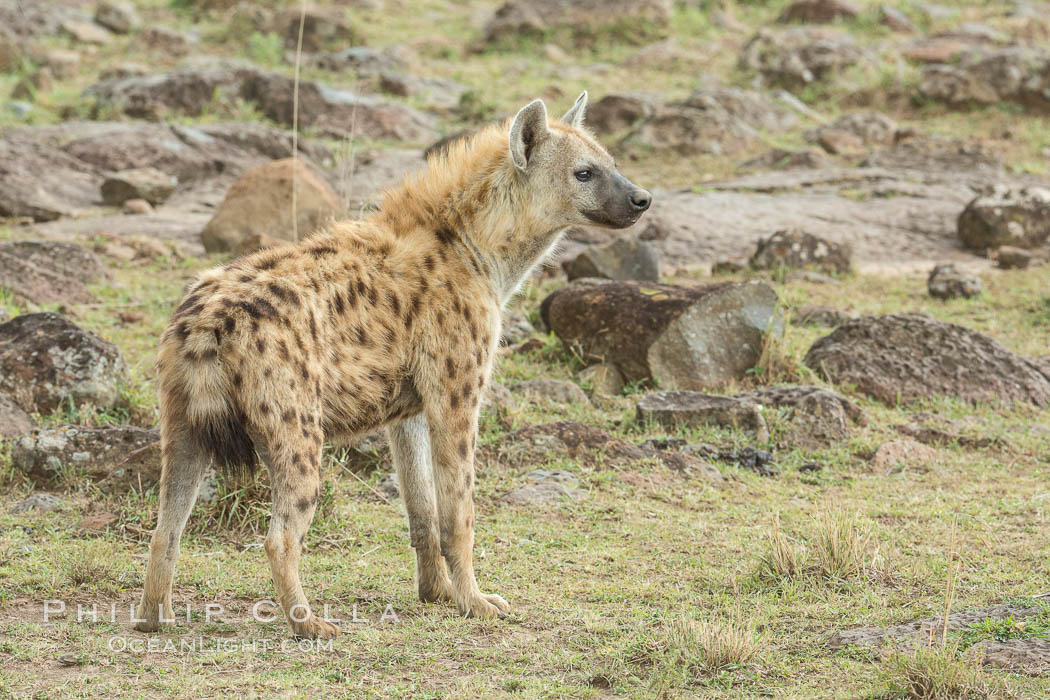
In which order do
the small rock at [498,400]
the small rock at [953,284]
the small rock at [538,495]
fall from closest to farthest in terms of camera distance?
1. the small rock at [538,495]
2. the small rock at [498,400]
3. the small rock at [953,284]

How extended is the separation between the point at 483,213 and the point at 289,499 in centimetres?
132

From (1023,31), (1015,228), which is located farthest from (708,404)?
(1023,31)

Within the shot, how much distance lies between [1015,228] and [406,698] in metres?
8.07

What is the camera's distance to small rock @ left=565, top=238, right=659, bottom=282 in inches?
322

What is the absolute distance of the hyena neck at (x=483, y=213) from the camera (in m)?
4.25

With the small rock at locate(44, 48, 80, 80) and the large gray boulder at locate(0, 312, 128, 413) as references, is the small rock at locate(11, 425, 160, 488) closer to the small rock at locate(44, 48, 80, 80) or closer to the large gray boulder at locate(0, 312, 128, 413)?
the large gray boulder at locate(0, 312, 128, 413)

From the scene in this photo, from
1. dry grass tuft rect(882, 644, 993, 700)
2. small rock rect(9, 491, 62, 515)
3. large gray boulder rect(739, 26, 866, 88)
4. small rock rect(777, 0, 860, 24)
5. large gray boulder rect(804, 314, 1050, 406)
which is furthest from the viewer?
small rock rect(777, 0, 860, 24)

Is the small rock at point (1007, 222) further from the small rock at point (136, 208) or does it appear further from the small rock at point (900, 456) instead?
the small rock at point (136, 208)

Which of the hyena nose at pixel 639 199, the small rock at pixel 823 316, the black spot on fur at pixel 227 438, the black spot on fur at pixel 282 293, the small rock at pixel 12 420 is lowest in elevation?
the small rock at pixel 12 420

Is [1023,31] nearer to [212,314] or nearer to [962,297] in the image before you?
[962,297]

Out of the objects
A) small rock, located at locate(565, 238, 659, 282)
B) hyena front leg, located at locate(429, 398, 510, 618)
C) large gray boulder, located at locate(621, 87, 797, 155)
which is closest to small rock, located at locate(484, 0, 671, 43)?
large gray boulder, located at locate(621, 87, 797, 155)

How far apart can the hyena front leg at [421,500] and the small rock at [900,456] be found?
94.9 inches

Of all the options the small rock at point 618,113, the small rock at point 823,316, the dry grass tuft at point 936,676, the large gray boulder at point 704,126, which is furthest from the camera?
the small rock at point 618,113

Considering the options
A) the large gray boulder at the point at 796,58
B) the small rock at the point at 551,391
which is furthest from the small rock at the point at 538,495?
the large gray boulder at the point at 796,58
